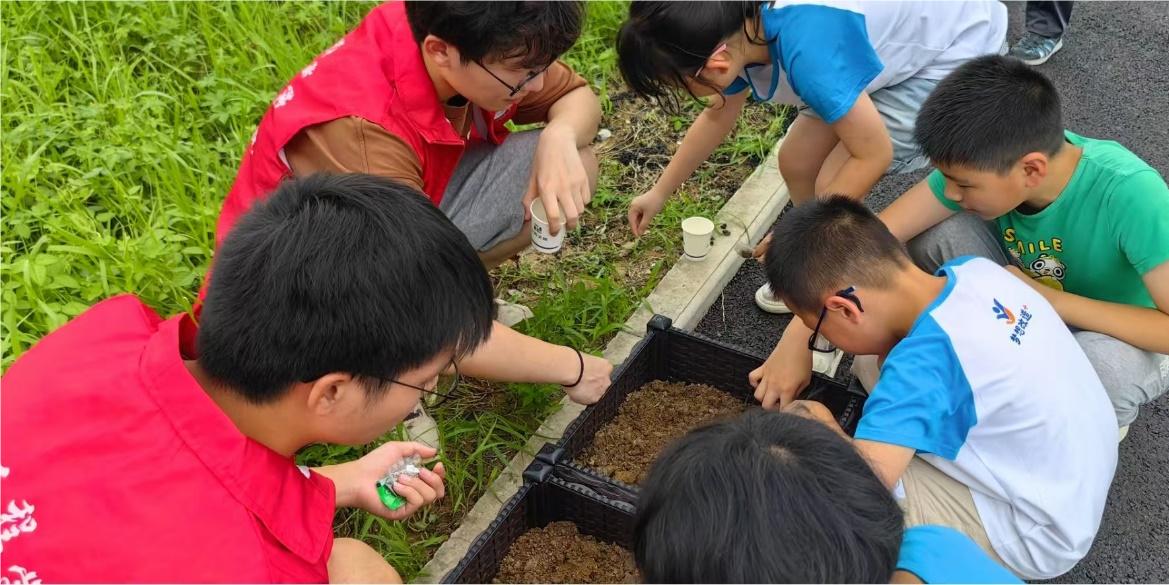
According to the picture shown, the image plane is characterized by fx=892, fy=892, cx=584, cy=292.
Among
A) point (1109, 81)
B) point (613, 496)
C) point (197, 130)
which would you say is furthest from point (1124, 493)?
point (197, 130)

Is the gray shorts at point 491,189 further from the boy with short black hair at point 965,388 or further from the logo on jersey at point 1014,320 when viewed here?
the logo on jersey at point 1014,320

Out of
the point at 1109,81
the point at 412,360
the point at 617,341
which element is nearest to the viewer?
the point at 412,360

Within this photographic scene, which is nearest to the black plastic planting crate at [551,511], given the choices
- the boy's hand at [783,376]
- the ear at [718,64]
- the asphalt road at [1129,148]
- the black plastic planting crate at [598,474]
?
the black plastic planting crate at [598,474]

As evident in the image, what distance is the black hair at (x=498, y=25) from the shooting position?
92.2 inches

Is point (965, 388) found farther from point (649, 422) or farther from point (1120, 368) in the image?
point (649, 422)

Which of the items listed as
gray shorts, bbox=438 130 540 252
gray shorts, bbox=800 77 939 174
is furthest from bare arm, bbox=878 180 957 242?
gray shorts, bbox=438 130 540 252

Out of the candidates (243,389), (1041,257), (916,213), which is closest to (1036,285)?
(1041,257)

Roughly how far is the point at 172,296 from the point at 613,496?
1791 millimetres

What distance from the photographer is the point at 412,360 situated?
5.52 feet

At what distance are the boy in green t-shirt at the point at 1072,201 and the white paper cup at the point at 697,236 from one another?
37.1 inches

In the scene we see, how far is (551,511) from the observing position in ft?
8.23

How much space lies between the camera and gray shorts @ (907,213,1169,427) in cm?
243

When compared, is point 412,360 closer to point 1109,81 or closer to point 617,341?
point 617,341

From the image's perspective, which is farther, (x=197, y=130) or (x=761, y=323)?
(x=197, y=130)
